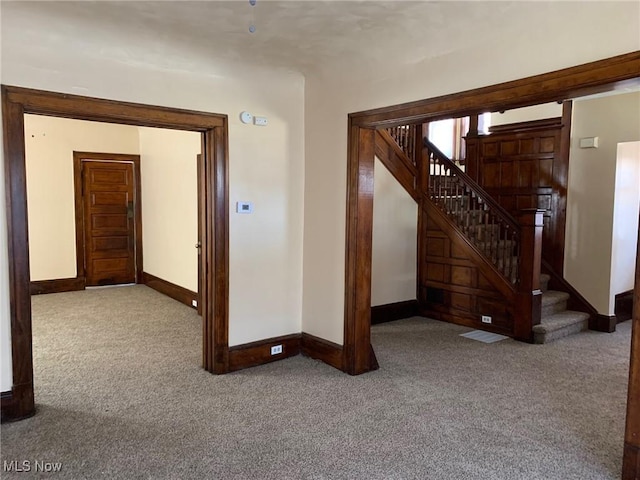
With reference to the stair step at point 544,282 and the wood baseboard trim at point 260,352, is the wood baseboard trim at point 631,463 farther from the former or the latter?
the stair step at point 544,282

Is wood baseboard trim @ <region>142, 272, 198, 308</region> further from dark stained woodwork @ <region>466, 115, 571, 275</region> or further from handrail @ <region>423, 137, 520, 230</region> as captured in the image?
dark stained woodwork @ <region>466, 115, 571, 275</region>

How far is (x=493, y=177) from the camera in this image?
674cm

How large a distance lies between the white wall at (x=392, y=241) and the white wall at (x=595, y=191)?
1.98m

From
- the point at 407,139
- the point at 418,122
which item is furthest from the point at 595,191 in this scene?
the point at 418,122

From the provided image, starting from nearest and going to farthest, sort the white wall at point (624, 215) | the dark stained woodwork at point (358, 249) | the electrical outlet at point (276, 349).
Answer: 1. the dark stained woodwork at point (358, 249)
2. the electrical outlet at point (276, 349)
3. the white wall at point (624, 215)

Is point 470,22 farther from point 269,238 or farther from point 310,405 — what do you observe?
point 310,405

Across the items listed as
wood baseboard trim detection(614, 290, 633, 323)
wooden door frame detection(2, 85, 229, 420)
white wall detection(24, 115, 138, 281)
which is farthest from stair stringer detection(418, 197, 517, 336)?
white wall detection(24, 115, 138, 281)

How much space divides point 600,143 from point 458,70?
138 inches

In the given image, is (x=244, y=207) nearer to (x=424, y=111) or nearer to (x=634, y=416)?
(x=424, y=111)

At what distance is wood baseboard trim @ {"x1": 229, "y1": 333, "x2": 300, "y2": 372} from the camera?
13.0ft

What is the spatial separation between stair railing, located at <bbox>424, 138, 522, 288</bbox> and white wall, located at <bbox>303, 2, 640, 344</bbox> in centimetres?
222

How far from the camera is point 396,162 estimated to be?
569 cm

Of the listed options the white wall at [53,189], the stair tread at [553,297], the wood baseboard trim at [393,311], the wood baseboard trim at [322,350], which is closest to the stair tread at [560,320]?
the stair tread at [553,297]

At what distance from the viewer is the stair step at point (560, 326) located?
4.82m
